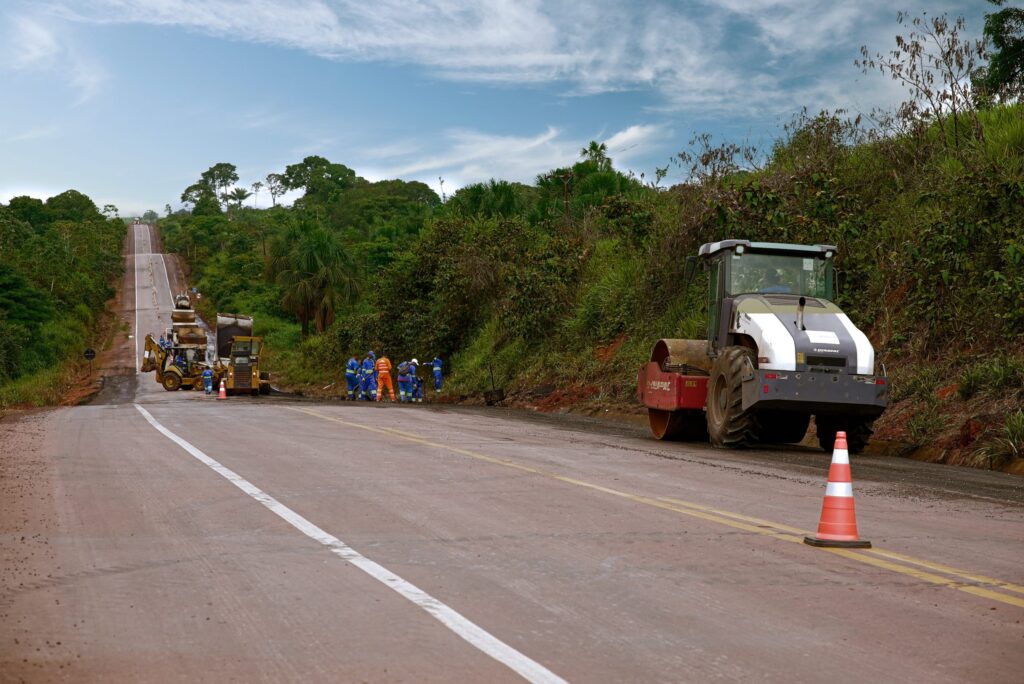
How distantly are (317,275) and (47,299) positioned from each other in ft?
78.9

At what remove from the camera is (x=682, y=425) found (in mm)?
19188

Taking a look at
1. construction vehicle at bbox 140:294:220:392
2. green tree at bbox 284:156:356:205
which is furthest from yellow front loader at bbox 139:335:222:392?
green tree at bbox 284:156:356:205

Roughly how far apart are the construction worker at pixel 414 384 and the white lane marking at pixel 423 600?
27512 mm

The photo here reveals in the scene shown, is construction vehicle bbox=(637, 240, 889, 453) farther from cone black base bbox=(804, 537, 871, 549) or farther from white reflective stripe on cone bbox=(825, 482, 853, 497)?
cone black base bbox=(804, 537, 871, 549)

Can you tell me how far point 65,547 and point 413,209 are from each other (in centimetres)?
7868

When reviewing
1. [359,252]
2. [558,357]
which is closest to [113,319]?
[359,252]

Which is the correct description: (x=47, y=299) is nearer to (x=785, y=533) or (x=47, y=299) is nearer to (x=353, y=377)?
(x=353, y=377)

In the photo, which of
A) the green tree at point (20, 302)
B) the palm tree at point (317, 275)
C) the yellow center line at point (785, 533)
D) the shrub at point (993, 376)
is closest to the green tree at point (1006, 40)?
the shrub at point (993, 376)

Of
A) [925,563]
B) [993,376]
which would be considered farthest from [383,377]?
[925,563]

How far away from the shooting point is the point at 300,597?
6.76m

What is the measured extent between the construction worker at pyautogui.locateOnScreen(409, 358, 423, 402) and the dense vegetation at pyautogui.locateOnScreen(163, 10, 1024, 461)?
162 centimetres

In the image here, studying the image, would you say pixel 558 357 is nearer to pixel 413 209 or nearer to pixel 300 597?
pixel 300 597

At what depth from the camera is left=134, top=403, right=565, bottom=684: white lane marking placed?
209 inches

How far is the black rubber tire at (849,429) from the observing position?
1712 centimetres
